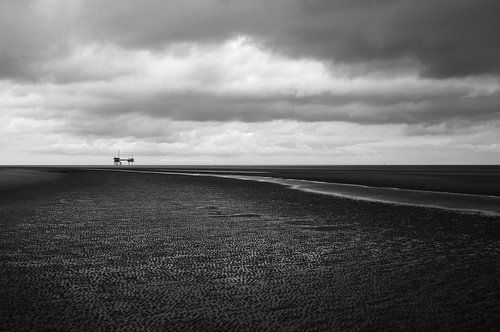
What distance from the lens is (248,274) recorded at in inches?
377

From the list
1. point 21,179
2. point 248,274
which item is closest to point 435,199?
point 248,274

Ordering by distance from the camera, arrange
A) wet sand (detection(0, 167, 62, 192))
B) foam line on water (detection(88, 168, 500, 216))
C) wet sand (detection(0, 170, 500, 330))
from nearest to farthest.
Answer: wet sand (detection(0, 170, 500, 330)) → foam line on water (detection(88, 168, 500, 216)) → wet sand (detection(0, 167, 62, 192))

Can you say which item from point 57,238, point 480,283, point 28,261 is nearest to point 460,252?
point 480,283

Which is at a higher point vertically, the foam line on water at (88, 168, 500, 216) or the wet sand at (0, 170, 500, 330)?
the foam line on water at (88, 168, 500, 216)

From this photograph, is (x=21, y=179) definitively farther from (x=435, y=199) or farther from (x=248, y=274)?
(x=248, y=274)

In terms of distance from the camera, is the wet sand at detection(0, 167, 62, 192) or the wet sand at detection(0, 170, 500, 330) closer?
the wet sand at detection(0, 170, 500, 330)

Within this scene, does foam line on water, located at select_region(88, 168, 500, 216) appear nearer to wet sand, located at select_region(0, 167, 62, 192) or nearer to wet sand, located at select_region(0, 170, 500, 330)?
wet sand, located at select_region(0, 170, 500, 330)

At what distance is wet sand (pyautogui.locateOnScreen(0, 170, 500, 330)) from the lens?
6.73 meters

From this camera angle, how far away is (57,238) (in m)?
13.8

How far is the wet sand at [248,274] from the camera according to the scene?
265 inches

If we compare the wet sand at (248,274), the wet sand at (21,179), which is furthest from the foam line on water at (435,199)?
the wet sand at (21,179)

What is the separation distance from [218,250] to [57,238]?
216 inches

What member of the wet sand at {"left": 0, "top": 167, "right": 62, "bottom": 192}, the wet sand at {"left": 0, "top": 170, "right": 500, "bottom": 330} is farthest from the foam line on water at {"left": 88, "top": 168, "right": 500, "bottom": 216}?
the wet sand at {"left": 0, "top": 167, "right": 62, "bottom": 192}

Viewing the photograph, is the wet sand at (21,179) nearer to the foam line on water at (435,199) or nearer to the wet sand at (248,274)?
the wet sand at (248,274)
